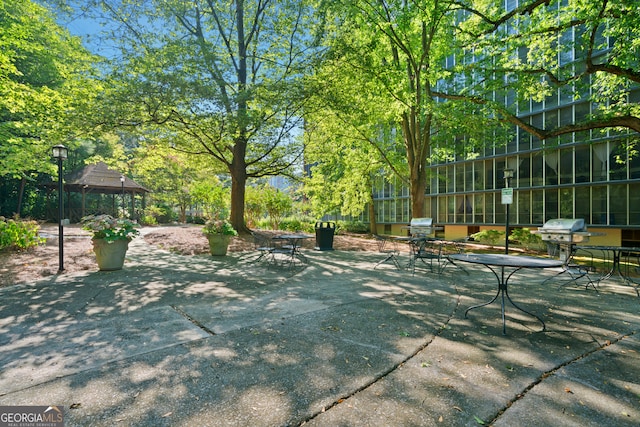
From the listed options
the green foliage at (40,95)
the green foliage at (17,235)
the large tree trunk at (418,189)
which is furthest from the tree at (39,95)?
the large tree trunk at (418,189)

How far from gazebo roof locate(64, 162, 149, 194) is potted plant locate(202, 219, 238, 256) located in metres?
17.5

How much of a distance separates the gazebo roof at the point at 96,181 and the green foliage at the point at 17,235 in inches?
573

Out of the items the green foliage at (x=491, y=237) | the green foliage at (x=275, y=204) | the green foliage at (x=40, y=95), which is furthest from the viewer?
the green foliage at (x=275, y=204)

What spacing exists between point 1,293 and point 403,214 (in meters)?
24.5

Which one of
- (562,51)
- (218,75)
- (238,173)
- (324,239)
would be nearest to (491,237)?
(562,51)

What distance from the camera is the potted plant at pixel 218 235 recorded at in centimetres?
947

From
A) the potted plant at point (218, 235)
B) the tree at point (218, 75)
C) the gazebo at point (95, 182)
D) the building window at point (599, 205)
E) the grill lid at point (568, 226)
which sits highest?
the tree at point (218, 75)

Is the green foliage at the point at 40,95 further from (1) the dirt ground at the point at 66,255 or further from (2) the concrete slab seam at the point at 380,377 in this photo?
(2) the concrete slab seam at the point at 380,377

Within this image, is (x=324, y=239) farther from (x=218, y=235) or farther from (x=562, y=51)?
(x=562, y=51)

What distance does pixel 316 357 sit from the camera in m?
2.94

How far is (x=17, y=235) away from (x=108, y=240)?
4439mm

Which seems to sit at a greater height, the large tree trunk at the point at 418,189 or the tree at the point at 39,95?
the tree at the point at 39,95

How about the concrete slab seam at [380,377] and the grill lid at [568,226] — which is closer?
the concrete slab seam at [380,377]

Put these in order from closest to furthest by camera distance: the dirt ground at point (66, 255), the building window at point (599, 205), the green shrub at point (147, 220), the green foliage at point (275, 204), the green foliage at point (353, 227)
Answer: the dirt ground at point (66, 255), the building window at point (599, 205), the green foliage at point (275, 204), the green foliage at point (353, 227), the green shrub at point (147, 220)
